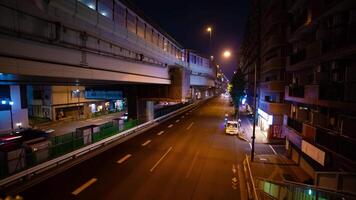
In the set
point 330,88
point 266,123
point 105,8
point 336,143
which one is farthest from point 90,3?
point 266,123

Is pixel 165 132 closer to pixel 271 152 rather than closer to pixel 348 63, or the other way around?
pixel 271 152

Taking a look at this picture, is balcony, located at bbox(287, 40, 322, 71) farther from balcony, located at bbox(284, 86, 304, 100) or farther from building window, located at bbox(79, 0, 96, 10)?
building window, located at bbox(79, 0, 96, 10)

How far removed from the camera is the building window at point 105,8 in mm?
15009

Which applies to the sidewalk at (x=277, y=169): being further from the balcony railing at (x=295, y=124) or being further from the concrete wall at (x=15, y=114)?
the concrete wall at (x=15, y=114)

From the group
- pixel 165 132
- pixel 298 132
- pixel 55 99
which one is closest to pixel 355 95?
pixel 298 132

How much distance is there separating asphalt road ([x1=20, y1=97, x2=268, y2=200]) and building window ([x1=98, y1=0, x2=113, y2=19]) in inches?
464

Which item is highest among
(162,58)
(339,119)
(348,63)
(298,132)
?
(162,58)

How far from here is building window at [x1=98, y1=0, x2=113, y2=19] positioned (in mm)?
15009

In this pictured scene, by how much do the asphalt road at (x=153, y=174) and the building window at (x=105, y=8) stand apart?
11.8m

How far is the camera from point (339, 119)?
11461 mm

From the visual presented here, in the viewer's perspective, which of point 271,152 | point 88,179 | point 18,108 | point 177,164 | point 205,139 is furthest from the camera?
point 18,108

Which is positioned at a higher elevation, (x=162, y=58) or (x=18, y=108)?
(x=162, y=58)

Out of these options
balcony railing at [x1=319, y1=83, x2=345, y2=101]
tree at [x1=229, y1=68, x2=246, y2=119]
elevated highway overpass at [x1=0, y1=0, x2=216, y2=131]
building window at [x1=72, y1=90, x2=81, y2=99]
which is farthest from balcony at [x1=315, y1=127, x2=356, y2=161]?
building window at [x1=72, y1=90, x2=81, y2=99]

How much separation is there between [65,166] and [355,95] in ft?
59.1
